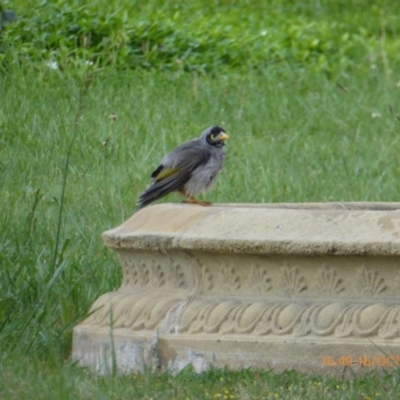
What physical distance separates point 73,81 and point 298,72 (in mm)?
3122

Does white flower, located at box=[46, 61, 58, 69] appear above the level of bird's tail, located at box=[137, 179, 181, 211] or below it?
above

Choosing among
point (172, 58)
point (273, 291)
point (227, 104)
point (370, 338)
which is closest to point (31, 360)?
point (273, 291)

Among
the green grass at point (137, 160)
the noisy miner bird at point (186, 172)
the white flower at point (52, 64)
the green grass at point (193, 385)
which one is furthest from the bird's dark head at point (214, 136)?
the white flower at point (52, 64)

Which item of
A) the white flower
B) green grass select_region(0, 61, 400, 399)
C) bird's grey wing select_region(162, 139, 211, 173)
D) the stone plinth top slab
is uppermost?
the stone plinth top slab

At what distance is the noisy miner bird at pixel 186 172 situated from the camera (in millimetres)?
6437

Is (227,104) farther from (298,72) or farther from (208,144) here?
(208,144)

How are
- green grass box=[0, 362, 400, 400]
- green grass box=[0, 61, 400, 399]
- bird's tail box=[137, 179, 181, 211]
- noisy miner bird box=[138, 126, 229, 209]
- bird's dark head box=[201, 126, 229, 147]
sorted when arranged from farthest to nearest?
bird's dark head box=[201, 126, 229, 147] < noisy miner bird box=[138, 126, 229, 209] < bird's tail box=[137, 179, 181, 211] < green grass box=[0, 61, 400, 399] < green grass box=[0, 362, 400, 400]

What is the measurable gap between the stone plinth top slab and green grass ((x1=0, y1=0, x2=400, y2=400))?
45cm

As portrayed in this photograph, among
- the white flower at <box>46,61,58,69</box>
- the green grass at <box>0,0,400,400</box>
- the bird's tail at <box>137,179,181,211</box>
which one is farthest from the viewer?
the white flower at <box>46,61,58,69</box>

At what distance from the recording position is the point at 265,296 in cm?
449

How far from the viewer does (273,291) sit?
14.7 feet

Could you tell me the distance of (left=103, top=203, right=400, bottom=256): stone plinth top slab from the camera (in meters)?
4.25
